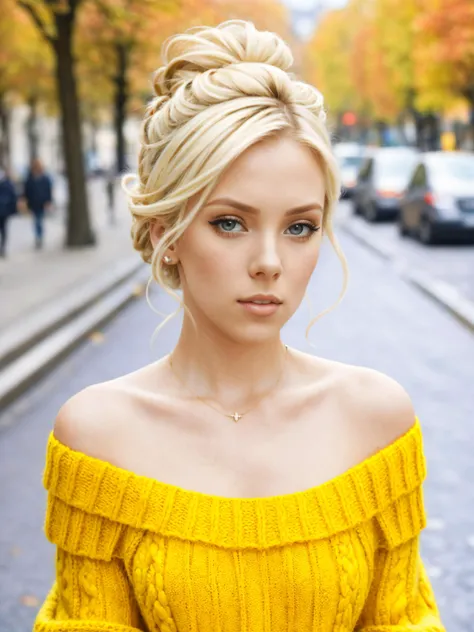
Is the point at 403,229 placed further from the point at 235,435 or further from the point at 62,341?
the point at 235,435

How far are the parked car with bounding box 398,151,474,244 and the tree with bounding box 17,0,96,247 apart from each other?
6649 mm

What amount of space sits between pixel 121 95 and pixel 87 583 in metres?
33.8

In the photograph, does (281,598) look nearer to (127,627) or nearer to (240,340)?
(127,627)

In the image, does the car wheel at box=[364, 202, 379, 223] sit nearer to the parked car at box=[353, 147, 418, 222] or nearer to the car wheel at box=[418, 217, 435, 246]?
the parked car at box=[353, 147, 418, 222]

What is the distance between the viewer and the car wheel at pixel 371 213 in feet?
87.6

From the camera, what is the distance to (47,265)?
17.6 metres

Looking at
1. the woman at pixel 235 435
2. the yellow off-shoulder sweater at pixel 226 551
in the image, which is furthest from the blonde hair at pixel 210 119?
the yellow off-shoulder sweater at pixel 226 551

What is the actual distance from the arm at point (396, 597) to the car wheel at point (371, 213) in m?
25.2

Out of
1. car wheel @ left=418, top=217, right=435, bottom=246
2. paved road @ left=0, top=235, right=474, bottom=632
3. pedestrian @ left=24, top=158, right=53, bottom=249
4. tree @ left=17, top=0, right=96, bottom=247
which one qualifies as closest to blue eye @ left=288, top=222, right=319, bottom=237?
paved road @ left=0, top=235, right=474, bottom=632

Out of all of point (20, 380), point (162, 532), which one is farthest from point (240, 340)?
point (20, 380)

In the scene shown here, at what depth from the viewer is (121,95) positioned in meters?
34.4

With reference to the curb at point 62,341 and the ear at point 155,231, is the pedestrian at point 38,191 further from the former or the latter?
the ear at point 155,231

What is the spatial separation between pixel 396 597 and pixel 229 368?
0.51 meters

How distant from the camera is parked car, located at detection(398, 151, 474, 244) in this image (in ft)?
64.0
